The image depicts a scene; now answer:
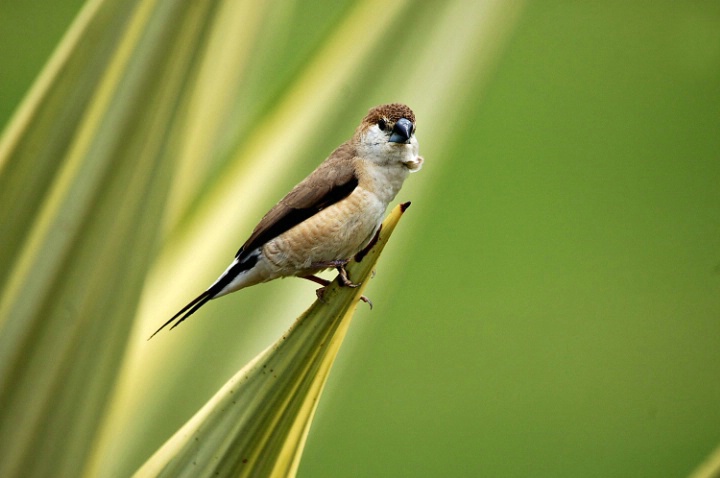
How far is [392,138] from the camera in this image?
141 cm

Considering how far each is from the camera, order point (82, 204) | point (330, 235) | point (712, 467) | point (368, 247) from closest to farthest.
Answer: point (712, 467) < point (82, 204) < point (368, 247) < point (330, 235)

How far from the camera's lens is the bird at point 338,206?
4.23 feet

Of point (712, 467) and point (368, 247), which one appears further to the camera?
point (368, 247)

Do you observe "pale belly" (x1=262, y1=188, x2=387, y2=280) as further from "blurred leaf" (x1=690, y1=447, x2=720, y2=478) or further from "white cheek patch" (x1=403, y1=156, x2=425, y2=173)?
"blurred leaf" (x1=690, y1=447, x2=720, y2=478)

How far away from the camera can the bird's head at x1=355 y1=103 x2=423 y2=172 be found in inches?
55.1

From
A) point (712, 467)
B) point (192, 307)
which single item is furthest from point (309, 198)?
point (712, 467)

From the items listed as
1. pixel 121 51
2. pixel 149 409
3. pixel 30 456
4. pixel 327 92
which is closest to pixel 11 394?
pixel 30 456

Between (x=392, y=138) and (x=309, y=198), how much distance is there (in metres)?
0.20

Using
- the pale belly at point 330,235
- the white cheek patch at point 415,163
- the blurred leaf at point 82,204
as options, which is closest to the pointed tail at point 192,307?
the blurred leaf at point 82,204

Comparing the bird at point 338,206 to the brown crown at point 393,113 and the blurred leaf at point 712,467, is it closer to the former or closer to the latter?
the brown crown at point 393,113

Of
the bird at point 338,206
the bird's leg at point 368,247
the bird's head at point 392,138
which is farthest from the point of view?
the bird's head at point 392,138

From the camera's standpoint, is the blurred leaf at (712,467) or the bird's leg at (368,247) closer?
the blurred leaf at (712,467)

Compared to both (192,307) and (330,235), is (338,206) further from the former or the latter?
(192,307)

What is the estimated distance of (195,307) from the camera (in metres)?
0.93
